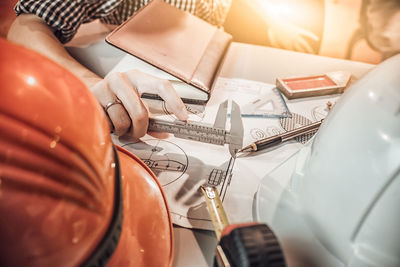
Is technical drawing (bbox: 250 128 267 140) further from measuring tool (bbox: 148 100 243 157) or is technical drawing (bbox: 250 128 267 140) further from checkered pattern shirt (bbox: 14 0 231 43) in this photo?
checkered pattern shirt (bbox: 14 0 231 43)

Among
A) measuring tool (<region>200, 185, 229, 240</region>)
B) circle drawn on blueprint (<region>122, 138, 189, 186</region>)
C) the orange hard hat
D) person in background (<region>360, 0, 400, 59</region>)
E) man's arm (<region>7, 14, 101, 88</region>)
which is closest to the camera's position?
the orange hard hat

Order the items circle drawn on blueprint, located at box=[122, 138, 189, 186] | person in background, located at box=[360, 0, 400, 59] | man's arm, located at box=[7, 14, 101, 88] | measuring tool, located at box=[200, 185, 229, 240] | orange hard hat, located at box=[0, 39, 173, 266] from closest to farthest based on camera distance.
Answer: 1. orange hard hat, located at box=[0, 39, 173, 266]
2. measuring tool, located at box=[200, 185, 229, 240]
3. circle drawn on blueprint, located at box=[122, 138, 189, 186]
4. man's arm, located at box=[7, 14, 101, 88]
5. person in background, located at box=[360, 0, 400, 59]

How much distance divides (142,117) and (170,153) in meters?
0.07

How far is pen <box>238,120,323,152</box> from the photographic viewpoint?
0.40m

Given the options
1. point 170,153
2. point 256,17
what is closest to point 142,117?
point 170,153

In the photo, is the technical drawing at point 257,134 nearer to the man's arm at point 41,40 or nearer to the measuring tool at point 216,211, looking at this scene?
the measuring tool at point 216,211

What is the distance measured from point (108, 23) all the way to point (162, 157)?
0.55m

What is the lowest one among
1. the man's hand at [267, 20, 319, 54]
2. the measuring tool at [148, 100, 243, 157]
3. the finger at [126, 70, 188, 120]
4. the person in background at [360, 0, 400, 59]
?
the measuring tool at [148, 100, 243, 157]

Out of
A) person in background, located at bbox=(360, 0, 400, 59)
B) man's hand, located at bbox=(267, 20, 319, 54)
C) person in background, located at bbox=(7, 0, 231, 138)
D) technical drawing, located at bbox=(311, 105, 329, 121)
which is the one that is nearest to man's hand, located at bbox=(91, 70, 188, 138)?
person in background, located at bbox=(7, 0, 231, 138)

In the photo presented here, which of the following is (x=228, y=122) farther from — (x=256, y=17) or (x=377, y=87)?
(x=256, y=17)

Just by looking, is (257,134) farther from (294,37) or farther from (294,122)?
(294,37)

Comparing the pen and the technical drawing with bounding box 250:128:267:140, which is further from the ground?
the pen

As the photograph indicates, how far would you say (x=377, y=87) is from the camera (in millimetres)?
211

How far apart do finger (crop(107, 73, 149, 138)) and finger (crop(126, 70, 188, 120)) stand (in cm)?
2
